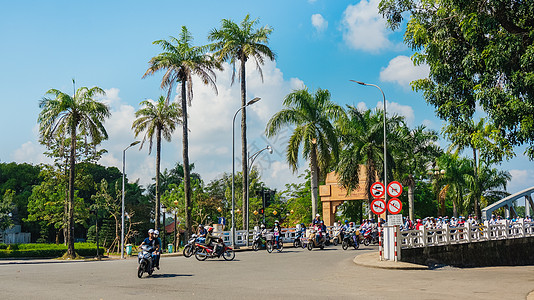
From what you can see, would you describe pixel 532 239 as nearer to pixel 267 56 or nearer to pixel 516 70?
pixel 516 70

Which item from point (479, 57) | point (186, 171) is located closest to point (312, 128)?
point (186, 171)

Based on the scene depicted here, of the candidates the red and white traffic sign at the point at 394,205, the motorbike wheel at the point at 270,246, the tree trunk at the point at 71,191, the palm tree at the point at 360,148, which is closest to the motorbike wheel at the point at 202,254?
the motorbike wheel at the point at 270,246

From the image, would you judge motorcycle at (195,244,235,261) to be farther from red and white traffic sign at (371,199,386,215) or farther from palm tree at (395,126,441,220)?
palm tree at (395,126,441,220)

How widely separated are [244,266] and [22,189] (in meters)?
66.8

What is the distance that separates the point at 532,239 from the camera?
32.7 metres

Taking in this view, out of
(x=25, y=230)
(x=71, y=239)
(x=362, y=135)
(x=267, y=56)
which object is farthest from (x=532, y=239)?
(x=25, y=230)

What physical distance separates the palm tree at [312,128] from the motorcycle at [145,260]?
22706mm

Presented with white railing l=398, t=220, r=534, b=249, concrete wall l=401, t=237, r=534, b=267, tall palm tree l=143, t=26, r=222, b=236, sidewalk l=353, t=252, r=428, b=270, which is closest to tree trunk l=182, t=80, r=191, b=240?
tall palm tree l=143, t=26, r=222, b=236

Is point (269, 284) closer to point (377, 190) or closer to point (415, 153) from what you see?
point (377, 190)

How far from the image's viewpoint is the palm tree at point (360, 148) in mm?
40000

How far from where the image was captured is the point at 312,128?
38.0 m

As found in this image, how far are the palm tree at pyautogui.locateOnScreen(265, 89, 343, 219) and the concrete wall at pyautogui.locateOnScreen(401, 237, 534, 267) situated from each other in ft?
43.1

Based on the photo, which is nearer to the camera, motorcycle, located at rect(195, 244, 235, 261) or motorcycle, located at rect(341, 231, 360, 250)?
motorcycle, located at rect(195, 244, 235, 261)

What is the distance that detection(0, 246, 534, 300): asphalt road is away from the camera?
11.8 m
